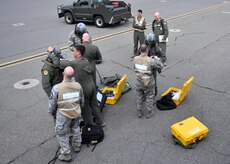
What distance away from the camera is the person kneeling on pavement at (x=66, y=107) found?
13.6 feet

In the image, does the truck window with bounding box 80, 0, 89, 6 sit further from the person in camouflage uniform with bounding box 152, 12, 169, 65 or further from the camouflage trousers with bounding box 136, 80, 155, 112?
the camouflage trousers with bounding box 136, 80, 155, 112

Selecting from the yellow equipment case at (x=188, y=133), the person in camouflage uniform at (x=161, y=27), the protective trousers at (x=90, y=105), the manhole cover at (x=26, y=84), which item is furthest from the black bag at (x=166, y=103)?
Answer: the manhole cover at (x=26, y=84)

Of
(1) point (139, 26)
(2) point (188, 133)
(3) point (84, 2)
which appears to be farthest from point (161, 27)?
(3) point (84, 2)

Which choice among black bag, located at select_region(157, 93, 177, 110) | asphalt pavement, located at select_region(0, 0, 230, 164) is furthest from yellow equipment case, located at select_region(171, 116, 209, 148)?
black bag, located at select_region(157, 93, 177, 110)

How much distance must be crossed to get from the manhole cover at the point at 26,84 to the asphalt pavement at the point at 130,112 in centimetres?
21

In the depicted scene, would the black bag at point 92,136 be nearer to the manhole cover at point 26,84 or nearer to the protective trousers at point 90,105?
the protective trousers at point 90,105

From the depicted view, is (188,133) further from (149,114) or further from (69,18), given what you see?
(69,18)

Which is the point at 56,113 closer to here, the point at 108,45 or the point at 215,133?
the point at 215,133

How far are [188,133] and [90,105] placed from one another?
2192mm

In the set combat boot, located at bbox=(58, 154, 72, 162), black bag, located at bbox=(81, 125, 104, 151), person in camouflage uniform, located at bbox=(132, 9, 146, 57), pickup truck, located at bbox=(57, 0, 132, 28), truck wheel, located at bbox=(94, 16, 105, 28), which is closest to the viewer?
combat boot, located at bbox=(58, 154, 72, 162)

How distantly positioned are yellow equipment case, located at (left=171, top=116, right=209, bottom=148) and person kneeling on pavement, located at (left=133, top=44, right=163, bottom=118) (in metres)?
1.02

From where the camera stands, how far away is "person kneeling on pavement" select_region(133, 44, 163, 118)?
5.32m

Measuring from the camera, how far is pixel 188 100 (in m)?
6.48

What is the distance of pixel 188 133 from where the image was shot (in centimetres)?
474
